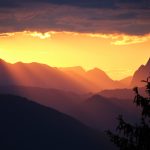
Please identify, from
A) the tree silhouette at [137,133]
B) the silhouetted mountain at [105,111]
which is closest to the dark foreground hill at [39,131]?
the silhouetted mountain at [105,111]

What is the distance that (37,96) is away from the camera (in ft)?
641

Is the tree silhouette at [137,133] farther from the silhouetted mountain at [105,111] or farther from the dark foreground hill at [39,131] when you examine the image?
the silhouetted mountain at [105,111]

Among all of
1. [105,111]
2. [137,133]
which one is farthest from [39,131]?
[105,111]

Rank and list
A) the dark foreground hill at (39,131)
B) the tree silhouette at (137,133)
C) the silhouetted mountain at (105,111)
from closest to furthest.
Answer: the tree silhouette at (137,133), the dark foreground hill at (39,131), the silhouetted mountain at (105,111)

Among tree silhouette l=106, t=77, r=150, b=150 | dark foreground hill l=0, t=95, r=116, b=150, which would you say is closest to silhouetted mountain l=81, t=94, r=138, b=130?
dark foreground hill l=0, t=95, r=116, b=150

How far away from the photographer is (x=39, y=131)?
270 ft

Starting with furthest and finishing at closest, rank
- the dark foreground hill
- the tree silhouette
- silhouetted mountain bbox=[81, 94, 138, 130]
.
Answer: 1. silhouetted mountain bbox=[81, 94, 138, 130]
2. the dark foreground hill
3. the tree silhouette

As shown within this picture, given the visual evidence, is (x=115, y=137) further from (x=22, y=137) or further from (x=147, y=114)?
(x=22, y=137)

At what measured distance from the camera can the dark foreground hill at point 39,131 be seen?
77.0 metres

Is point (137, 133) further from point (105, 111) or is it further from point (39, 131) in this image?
point (105, 111)

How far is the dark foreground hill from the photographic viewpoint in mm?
77000

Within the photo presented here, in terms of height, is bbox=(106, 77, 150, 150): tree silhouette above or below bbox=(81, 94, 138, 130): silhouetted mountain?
below

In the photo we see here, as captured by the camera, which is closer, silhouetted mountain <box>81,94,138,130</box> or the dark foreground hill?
the dark foreground hill

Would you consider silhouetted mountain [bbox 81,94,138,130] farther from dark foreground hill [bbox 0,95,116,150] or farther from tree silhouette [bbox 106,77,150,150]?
tree silhouette [bbox 106,77,150,150]
